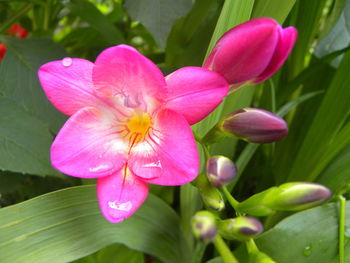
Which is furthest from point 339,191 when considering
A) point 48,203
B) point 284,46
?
point 48,203

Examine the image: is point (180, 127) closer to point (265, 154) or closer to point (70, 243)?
point (70, 243)

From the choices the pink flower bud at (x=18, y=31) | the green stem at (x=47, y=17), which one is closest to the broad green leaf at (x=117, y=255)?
the green stem at (x=47, y=17)

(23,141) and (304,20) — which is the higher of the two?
(304,20)

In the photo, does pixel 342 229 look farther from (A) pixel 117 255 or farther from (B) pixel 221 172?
(A) pixel 117 255

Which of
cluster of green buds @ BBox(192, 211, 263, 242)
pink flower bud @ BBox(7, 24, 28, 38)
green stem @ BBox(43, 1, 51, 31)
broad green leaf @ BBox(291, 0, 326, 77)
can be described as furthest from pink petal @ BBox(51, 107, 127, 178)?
pink flower bud @ BBox(7, 24, 28, 38)

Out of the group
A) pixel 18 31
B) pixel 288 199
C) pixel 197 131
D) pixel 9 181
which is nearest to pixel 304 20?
pixel 197 131

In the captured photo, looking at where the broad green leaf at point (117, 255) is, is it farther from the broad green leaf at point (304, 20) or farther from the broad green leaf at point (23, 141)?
the broad green leaf at point (304, 20)

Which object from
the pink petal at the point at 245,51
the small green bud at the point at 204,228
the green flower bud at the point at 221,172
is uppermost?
the pink petal at the point at 245,51
